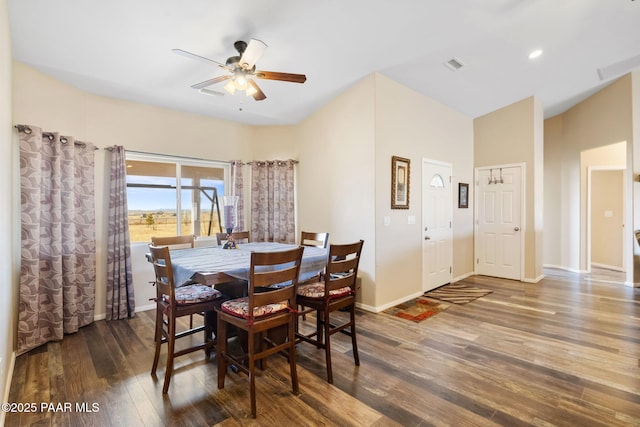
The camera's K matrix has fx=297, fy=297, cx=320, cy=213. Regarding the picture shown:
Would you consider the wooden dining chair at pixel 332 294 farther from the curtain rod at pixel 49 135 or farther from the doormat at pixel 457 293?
the curtain rod at pixel 49 135

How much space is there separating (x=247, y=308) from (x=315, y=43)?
8.31ft

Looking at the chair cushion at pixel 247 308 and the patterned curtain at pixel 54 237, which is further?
the patterned curtain at pixel 54 237

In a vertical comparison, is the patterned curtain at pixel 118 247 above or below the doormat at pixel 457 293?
above

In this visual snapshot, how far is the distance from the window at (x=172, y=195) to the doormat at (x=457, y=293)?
350cm

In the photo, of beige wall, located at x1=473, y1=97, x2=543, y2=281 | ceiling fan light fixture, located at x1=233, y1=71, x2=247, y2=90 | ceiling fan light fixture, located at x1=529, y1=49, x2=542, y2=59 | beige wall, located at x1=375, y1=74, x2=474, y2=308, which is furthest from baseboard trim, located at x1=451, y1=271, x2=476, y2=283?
ceiling fan light fixture, located at x1=233, y1=71, x2=247, y2=90

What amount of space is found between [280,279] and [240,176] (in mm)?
2986

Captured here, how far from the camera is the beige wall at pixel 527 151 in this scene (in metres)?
5.10

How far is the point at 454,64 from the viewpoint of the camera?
3762 millimetres

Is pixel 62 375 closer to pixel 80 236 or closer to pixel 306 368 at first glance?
pixel 80 236

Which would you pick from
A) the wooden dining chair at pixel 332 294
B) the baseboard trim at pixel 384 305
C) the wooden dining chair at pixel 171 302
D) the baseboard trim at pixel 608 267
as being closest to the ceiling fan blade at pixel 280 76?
the wooden dining chair at pixel 332 294

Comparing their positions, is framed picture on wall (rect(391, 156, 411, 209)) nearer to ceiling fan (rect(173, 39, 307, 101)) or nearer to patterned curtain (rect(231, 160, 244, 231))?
ceiling fan (rect(173, 39, 307, 101))

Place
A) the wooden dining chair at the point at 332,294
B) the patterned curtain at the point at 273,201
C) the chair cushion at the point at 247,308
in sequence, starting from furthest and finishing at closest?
the patterned curtain at the point at 273,201 < the wooden dining chair at the point at 332,294 < the chair cushion at the point at 247,308

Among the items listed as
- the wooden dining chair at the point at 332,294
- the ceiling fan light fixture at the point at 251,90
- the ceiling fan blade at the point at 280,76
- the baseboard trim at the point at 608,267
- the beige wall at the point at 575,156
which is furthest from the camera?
the baseboard trim at the point at 608,267

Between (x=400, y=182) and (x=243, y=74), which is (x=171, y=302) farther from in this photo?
(x=400, y=182)
